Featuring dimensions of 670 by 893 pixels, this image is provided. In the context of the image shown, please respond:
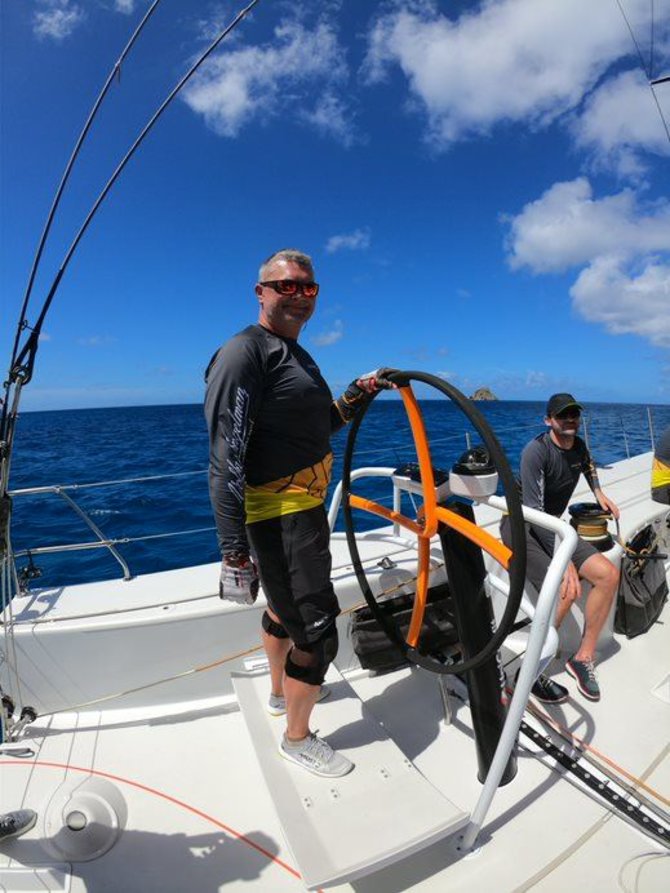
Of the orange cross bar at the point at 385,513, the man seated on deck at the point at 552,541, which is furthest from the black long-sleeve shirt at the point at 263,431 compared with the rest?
the man seated on deck at the point at 552,541

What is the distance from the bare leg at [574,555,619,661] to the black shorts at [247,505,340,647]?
1609 mm

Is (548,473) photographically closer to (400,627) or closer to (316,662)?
(400,627)

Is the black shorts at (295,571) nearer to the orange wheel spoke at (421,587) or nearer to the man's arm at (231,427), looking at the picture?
the man's arm at (231,427)

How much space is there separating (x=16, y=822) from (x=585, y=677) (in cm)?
248

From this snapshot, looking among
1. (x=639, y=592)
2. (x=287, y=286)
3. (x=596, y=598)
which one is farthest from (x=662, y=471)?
(x=287, y=286)

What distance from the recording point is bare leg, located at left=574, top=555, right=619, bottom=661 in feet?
7.90

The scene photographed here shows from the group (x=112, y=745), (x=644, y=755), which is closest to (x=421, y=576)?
(x=644, y=755)

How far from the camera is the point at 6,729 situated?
1.96 meters

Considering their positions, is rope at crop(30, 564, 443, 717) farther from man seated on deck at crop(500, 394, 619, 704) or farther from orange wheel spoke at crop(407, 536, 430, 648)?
man seated on deck at crop(500, 394, 619, 704)

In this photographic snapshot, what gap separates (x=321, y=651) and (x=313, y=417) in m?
0.82

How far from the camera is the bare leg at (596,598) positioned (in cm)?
241

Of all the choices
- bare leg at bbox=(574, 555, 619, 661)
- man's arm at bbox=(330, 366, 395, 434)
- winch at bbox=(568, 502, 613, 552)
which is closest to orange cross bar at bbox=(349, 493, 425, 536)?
man's arm at bbox=(330, 366, 395, 434)

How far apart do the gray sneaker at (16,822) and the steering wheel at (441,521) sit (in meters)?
1.41

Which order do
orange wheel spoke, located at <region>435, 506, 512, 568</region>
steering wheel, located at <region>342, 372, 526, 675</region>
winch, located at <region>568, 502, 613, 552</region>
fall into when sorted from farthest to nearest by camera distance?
1. winch, located at <region>568, 502, 613, 552</region>
2. orange wheel spoke, located at <region>435, 506, 512, 568</region>
3. steering wheel, located at <region>342, 372, 526, 675</region>
